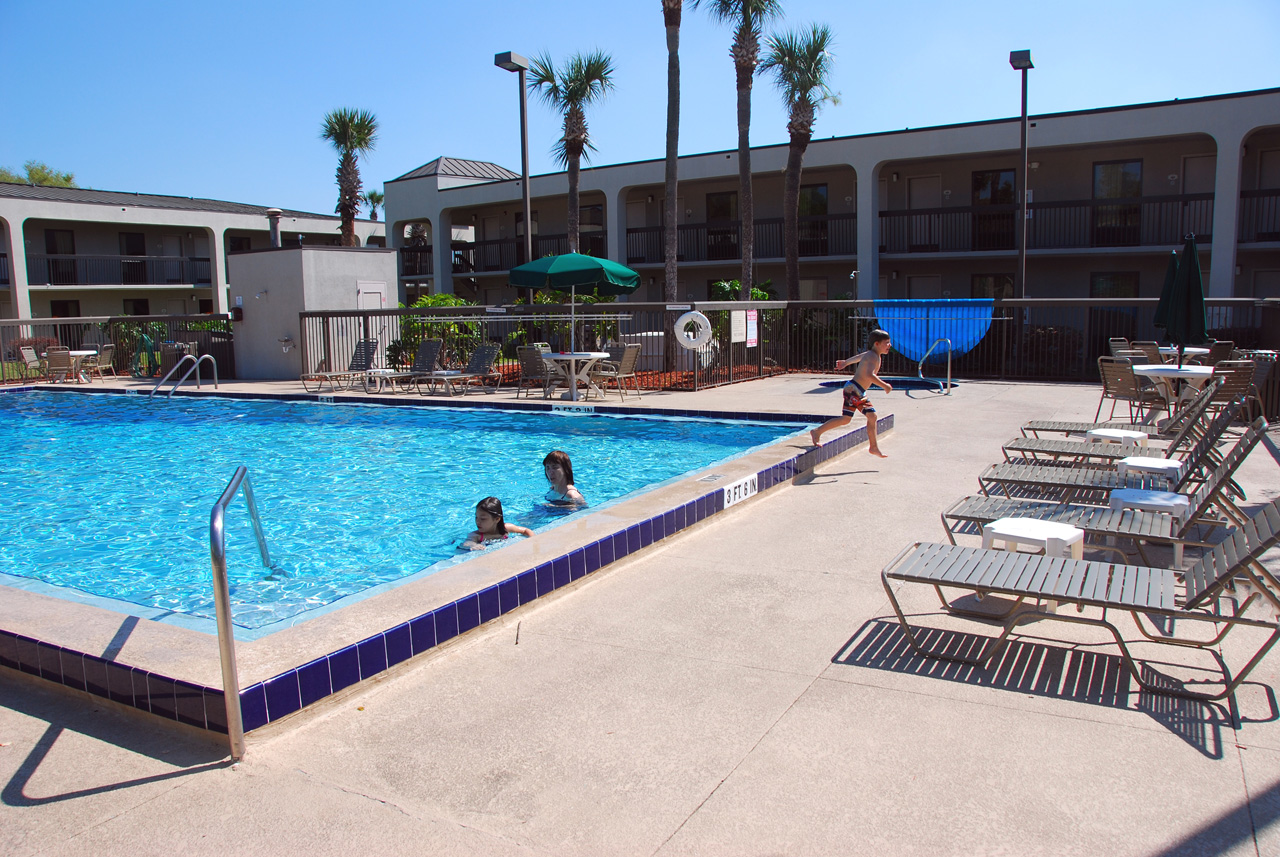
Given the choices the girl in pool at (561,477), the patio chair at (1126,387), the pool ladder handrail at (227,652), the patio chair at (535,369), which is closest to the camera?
the pool ladder handrail at (227,652)

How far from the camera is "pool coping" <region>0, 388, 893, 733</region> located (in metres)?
3.46

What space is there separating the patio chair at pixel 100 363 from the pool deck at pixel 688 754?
65.7 feet

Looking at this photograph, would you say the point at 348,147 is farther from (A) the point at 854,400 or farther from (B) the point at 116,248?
(A) the point at 854,400

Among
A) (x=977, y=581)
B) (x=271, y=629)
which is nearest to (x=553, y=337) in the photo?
(x=271, y=629)

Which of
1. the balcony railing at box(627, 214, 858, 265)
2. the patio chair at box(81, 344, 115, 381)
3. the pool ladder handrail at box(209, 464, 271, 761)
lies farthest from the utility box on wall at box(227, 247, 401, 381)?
the pool ladder handrail at box(209, 464, 271, 761)

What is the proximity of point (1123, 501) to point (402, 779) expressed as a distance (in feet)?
14.6

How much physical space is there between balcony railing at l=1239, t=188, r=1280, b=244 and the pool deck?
2096 cm

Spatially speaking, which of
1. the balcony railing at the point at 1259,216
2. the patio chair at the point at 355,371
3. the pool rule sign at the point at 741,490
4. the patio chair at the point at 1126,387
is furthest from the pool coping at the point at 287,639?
the balcony railing at the point at 1259,216

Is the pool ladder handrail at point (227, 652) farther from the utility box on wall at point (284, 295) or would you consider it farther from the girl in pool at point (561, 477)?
the utility box on wall at point (284, 295)

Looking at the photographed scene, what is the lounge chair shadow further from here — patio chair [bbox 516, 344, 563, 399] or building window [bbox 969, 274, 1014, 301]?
building window [bbox 969, 274, 1014, 301]

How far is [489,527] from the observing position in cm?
643

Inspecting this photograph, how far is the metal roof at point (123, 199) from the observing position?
32812 mm

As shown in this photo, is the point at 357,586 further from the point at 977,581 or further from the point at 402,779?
the point at 977,581

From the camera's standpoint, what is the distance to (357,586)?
645 cm
